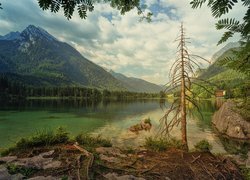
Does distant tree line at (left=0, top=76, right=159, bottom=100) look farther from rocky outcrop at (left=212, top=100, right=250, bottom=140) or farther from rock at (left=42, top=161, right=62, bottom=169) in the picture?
rock at (left=42, top=161, right=62, bottom=169)

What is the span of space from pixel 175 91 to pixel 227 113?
29659mm

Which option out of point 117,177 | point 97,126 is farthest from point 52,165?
point 97,126

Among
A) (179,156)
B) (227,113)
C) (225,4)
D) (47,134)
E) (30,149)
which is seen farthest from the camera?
(227,113)

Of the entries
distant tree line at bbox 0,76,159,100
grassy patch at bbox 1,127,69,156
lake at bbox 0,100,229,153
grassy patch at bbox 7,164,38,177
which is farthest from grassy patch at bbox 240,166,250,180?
distant tree line at bbox 0,76,159,100

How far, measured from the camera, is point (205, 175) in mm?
8102

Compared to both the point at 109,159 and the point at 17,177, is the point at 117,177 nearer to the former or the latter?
the point at 109,159

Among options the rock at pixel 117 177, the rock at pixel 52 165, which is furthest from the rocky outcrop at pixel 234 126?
the rock at pixel 52 165

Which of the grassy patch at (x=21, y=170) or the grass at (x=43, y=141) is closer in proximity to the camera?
the grassy patch at (x=21, y=170)

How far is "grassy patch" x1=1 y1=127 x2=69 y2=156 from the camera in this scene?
10688 millimetres

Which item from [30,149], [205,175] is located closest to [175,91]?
[205,175]

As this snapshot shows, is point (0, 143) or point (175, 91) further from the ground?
point (175, 91)

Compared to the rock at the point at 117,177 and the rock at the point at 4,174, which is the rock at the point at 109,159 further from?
the rock at the point at 4,174

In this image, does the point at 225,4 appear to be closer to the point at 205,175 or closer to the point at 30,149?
the point at 205,175

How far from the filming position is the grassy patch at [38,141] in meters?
10.7
